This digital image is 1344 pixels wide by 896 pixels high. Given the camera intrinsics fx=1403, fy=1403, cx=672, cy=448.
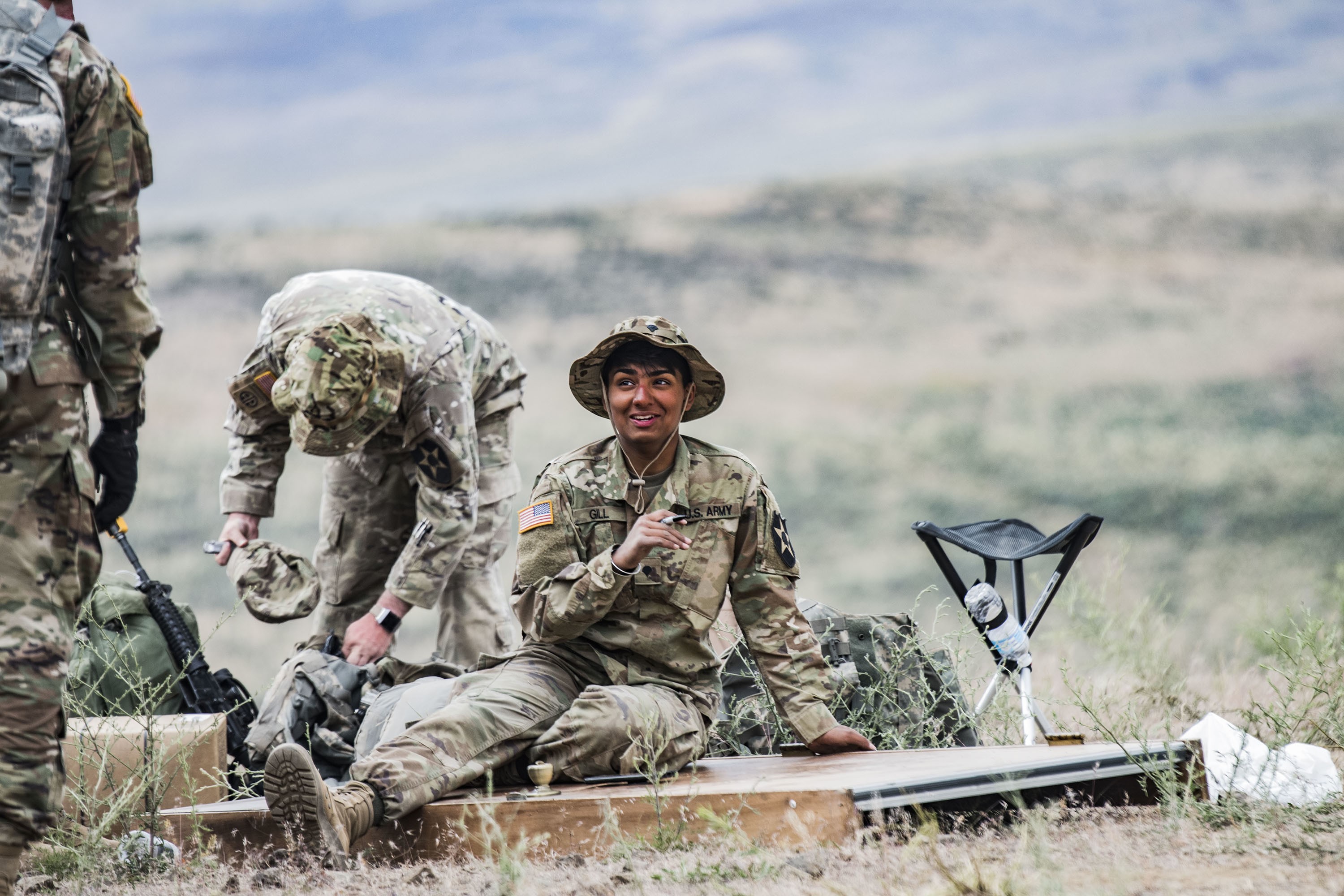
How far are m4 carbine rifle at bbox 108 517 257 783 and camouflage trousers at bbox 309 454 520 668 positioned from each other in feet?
1.37

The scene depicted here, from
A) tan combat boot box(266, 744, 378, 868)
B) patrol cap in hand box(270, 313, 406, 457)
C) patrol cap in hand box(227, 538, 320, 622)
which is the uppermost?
patrol cap in hand box(270, 313, 406, 457)

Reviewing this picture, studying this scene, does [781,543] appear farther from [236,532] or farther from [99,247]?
[236,532]

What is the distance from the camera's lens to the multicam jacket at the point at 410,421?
19.0 ft

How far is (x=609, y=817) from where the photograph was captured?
3.74 m

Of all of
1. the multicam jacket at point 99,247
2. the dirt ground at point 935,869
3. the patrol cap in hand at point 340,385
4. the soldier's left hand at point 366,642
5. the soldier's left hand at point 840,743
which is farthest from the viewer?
the soldier's left hand at point 366,642

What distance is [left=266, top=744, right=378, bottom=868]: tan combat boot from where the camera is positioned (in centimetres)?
369

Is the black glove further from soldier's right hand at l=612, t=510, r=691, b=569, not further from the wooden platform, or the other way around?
soldier's right hand at l=612, t=510, r=691, b=569

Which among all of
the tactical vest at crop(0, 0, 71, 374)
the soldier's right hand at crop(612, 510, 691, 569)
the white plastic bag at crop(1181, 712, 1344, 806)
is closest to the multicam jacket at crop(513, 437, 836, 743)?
the soldier's right hand at crop(612, 510, 691, 569)

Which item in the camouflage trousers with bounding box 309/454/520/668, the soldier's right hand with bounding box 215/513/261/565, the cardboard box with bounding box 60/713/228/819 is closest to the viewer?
the cardboard box with bounding box 60/713/228/819

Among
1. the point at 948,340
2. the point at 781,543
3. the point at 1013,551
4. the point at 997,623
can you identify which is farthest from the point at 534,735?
the point at 948,340

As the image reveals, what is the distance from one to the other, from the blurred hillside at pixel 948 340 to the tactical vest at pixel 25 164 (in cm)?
1781

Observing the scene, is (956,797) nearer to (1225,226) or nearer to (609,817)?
(609,817)

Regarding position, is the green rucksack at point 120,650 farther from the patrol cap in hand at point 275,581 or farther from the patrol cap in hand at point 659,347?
the patrol cap in hand at point 659,347

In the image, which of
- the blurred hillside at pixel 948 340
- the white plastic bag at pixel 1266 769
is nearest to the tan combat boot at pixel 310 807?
the white plastic bag at pixel 1266 769
